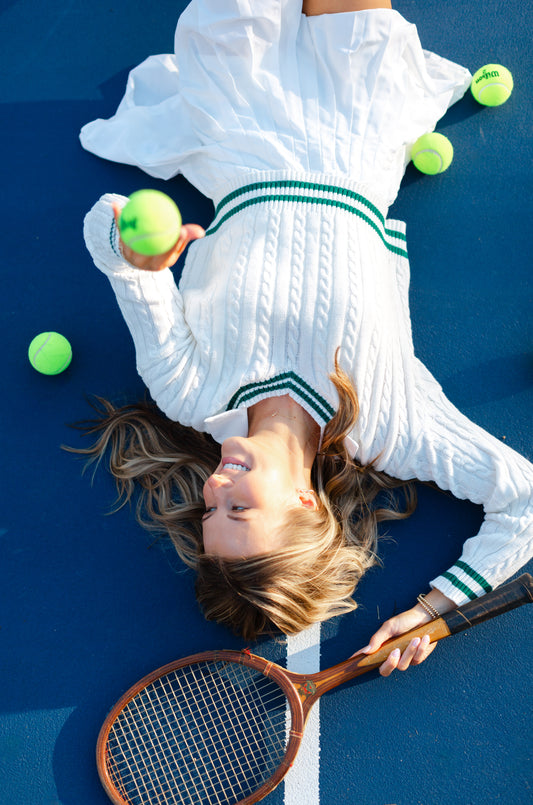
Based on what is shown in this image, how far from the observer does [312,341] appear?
8.56 feet

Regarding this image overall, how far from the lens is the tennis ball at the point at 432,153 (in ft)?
10.5

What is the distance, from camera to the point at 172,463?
3.01 meters

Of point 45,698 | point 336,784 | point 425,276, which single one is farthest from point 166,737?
point 425,276

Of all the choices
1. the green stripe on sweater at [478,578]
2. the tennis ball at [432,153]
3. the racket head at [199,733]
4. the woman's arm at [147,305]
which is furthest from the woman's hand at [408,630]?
the tennis ball at [432,153]

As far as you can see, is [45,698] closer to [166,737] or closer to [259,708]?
[166,737]

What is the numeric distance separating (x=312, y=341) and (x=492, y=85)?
1752 mm

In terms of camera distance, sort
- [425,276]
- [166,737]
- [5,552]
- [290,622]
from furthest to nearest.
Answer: [425,276] → [5,552] → [166,737] → [290,622]

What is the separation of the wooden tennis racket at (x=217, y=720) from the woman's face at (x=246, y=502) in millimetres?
631

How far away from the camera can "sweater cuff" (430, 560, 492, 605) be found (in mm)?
2795

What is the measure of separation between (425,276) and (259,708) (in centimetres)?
212

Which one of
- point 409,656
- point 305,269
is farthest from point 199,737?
point 305,269

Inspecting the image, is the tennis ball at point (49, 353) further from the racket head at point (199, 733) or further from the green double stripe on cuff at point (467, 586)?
the green double stripe on cuff at point (467, 586)

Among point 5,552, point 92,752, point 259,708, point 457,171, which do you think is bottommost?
point 92,752

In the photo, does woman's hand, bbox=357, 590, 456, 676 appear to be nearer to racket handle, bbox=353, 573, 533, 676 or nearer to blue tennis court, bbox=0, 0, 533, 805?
racket handle, bbox=353, 573, 533, 676
